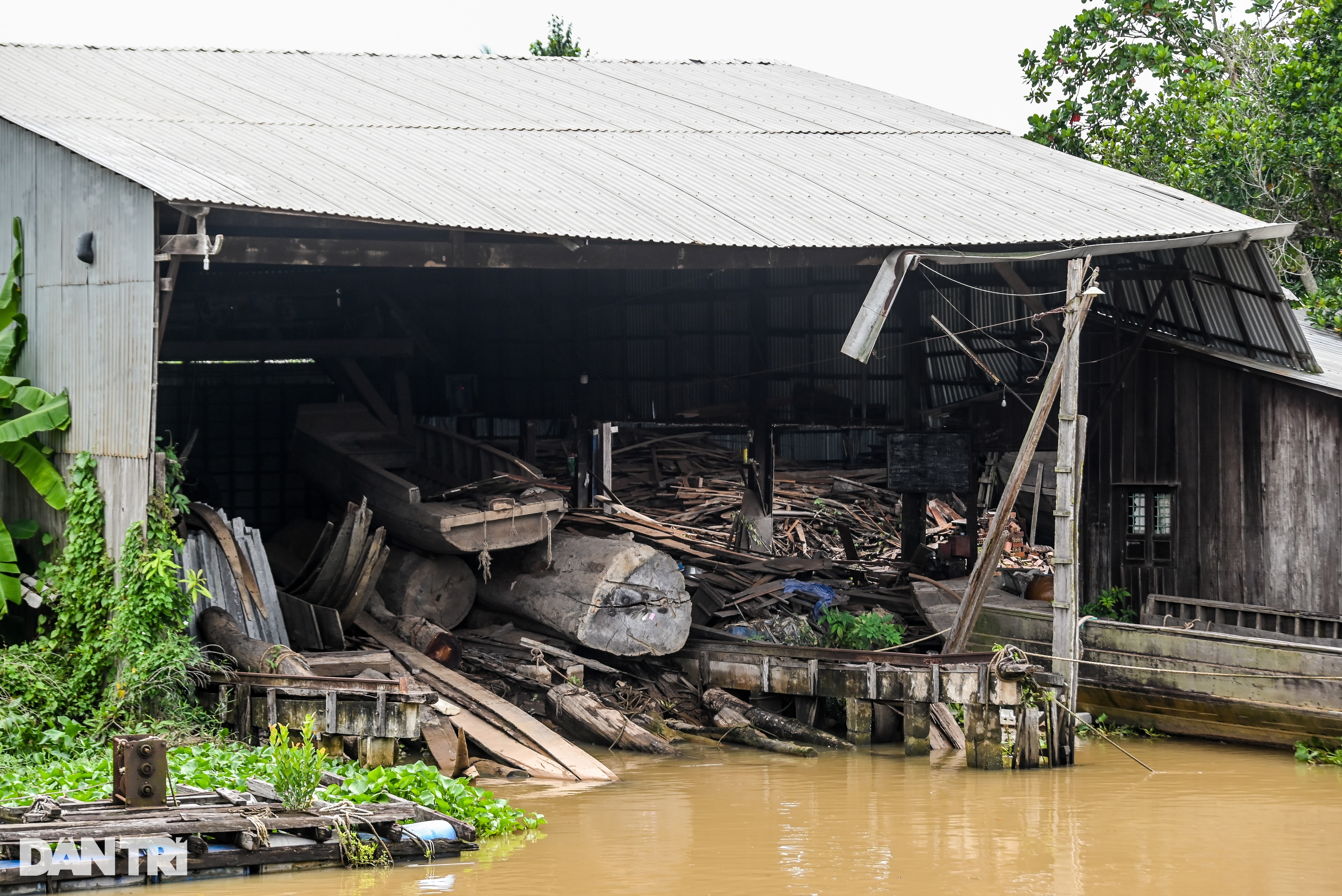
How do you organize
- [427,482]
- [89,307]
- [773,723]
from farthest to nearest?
[427,482]
[773,723]
[89,307]

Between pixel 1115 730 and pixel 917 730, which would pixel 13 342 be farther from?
→ pixel 1115 730

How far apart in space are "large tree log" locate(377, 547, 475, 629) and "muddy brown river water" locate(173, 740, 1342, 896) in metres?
3.10

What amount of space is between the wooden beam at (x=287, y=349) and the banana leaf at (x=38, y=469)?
737 cm

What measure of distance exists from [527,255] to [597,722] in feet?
15.6

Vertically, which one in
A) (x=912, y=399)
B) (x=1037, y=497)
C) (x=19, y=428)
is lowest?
Result: (x=1037, y=497)

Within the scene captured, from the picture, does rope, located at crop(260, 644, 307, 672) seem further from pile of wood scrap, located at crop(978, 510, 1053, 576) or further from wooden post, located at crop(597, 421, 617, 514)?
pile of wood scrap, located at crop(978, 510, 1053, 576)

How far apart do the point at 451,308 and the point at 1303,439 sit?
508 inches

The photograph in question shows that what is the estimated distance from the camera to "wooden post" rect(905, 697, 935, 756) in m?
14.2

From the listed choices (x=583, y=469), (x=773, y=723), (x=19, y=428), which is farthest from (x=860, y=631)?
(x=19, y=428)

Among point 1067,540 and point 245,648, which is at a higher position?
point 1067,540

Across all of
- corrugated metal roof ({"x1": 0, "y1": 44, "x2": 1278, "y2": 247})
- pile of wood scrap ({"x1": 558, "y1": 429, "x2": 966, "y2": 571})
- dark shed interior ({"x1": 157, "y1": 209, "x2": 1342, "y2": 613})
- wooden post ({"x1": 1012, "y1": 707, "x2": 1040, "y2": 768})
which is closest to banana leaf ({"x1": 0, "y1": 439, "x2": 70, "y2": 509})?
corrugated metal roof ({"x1": 0, "y1": 44, "x2": 1278, "y2": 247})

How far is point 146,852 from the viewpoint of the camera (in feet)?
27.7

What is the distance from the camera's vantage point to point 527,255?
14500mm

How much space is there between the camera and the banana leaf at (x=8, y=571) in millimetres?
12750
